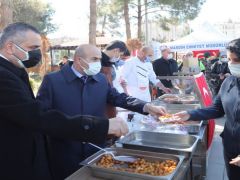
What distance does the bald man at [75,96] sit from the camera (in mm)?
2131

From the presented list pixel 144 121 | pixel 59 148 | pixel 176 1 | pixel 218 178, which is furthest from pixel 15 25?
pixel 176 1

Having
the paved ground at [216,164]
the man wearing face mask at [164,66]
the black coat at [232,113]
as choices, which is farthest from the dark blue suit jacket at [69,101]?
the man wearing face mask at [164,66]

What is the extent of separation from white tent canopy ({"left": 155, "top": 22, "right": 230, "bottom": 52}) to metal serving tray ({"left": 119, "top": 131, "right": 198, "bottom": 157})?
28.7 ft

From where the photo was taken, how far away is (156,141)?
226 cm

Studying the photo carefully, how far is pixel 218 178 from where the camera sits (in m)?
3.71

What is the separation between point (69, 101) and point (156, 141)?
699mm

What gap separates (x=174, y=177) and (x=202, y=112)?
1.08 meters

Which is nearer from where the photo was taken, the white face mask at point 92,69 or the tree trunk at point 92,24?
the white face mask at point 92,69

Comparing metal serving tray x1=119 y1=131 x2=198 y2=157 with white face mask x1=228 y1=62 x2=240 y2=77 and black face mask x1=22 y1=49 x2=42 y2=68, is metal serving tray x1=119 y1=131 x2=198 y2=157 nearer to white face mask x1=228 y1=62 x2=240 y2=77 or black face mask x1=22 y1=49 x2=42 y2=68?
white face mask x1=228 y1=62 x2=240 y2=77

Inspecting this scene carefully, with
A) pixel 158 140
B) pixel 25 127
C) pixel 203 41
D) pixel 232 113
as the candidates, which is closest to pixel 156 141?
pixel 158 140

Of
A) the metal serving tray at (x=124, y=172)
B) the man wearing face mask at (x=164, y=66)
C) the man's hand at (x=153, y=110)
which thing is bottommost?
the metal serving tray at (x=124, y=172)

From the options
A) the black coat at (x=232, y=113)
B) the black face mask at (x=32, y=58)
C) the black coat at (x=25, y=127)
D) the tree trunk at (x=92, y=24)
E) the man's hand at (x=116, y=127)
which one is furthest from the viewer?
the tree trunk at (x=92, y=24)

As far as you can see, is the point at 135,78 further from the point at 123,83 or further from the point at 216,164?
the point at 216,164

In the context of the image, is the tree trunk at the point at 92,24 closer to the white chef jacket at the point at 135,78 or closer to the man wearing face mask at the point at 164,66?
the man wearing face mask at the point at 164,66
